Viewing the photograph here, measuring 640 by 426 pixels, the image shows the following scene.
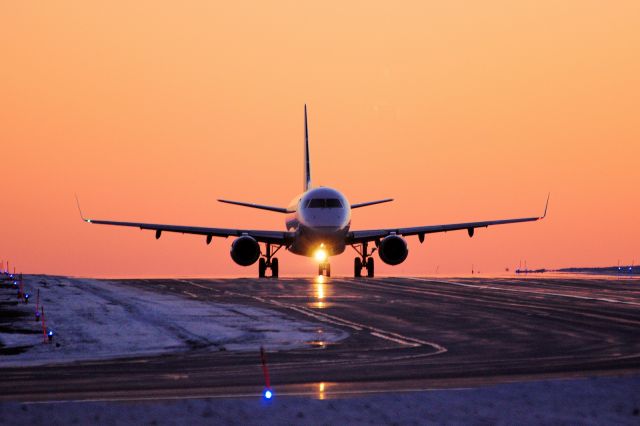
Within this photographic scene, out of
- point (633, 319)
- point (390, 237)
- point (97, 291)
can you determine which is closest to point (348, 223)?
point (390, 237)

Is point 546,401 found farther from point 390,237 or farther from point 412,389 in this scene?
point 390,237

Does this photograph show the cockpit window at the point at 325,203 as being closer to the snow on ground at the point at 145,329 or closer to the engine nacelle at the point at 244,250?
the engine nacelle at the point at 244,250

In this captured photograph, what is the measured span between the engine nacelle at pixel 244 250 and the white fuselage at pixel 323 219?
266cm

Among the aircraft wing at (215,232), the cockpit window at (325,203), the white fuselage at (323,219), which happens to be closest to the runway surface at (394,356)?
the white fuselage at (323,219)

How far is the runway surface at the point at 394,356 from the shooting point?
18.5 metres

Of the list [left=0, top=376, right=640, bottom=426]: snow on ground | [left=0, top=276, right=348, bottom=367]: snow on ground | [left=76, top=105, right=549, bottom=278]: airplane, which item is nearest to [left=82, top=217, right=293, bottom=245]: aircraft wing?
[left=76, top=105, right=549, bottom=278]: airplane

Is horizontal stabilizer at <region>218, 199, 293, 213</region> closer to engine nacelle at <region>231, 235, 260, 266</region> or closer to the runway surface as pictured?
engine nacelle at <region>231, 235, 260, 266</region>

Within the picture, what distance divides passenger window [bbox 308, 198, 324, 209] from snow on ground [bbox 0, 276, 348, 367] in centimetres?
1916

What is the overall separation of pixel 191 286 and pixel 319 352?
105ft

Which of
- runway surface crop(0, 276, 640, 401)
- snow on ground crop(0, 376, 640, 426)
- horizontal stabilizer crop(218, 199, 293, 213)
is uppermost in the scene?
horizontal stabilizer crop(218, 199, 293, 213)

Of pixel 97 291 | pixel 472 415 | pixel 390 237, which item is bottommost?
pixel 472 415

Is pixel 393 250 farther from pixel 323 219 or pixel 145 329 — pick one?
pixel 145 329

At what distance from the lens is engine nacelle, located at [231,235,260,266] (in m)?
63.6

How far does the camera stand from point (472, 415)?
15.7m
